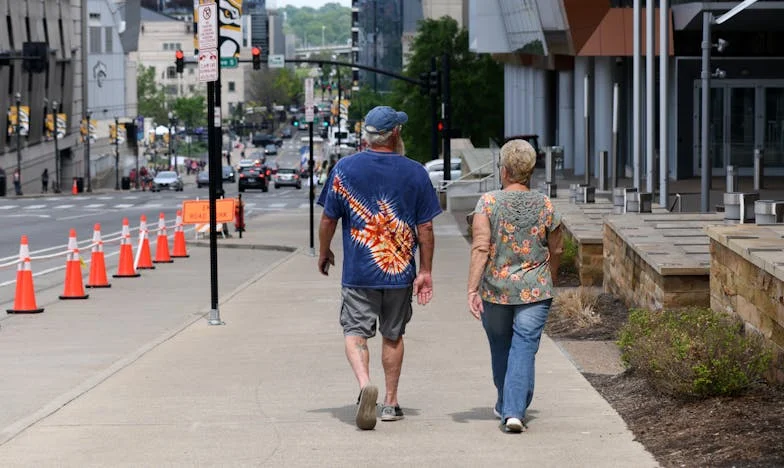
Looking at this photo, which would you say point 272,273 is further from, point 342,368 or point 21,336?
point 342,368

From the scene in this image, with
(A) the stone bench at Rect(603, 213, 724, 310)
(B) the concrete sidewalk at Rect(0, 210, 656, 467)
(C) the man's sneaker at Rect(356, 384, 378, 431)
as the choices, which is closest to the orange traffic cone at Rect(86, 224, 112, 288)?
(B) the concrete sidewalk at Rect(0, 210, 656, 467)

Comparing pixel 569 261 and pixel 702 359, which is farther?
pixel 569 261

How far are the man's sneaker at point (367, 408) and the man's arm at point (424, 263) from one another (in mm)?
717

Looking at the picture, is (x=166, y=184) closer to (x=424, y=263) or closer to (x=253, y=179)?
(x=253, y=179)

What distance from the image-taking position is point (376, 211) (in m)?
9.15

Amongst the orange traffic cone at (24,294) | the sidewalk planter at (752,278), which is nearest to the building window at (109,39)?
the orange traffic cone at (24,294)

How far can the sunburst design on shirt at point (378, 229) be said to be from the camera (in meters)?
9.14

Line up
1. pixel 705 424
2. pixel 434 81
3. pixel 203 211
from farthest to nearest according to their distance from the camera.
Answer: pixel 434 81 → pixel 203 211 → pixel 705 424

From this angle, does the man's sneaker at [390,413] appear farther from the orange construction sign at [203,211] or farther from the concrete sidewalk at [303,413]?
the orange construction sign at [203,211]

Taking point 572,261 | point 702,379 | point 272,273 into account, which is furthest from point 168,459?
point 272,273

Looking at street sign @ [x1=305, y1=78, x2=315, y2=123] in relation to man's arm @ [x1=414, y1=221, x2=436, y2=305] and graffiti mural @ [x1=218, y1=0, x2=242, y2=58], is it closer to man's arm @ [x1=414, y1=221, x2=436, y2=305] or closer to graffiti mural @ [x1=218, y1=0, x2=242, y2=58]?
graffiti mural @ [x1=218, y1=0, x2=242, y2=58]

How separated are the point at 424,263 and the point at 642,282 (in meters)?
5.13

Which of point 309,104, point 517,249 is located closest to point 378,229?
point 517,249

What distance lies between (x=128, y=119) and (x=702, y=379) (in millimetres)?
147426
